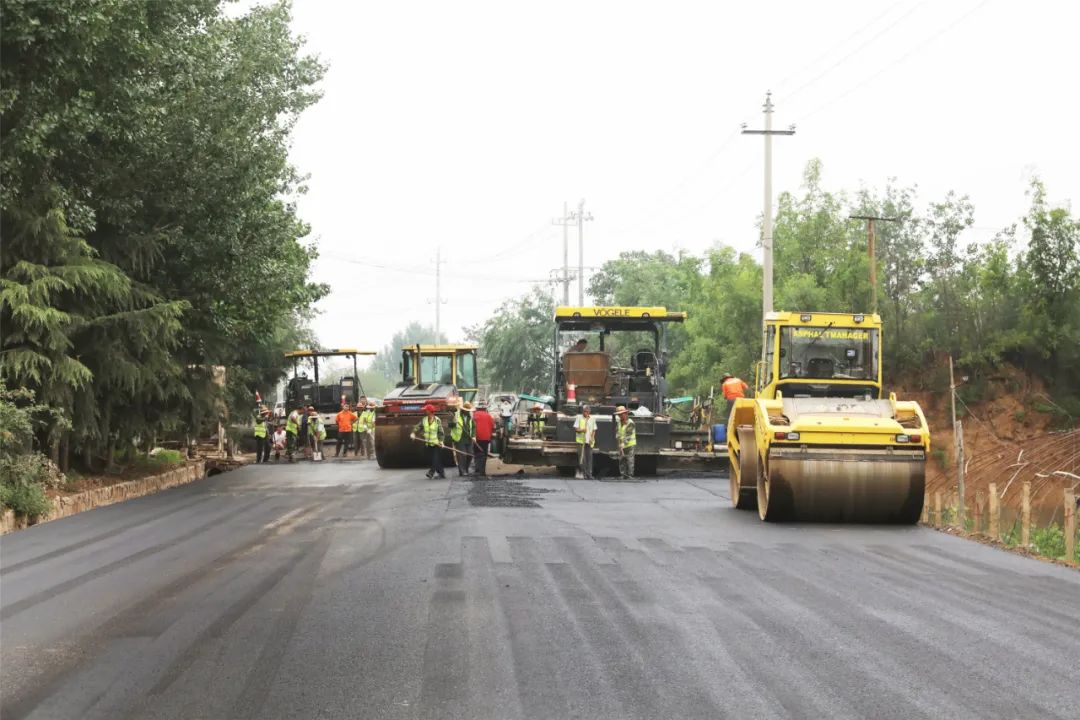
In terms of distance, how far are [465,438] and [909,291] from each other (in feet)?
104

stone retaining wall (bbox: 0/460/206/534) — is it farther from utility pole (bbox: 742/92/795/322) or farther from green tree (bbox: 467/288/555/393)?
green tree (bbox: 467/288/555/393)

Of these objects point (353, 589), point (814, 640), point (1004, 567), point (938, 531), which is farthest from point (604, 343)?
point (814, 640)

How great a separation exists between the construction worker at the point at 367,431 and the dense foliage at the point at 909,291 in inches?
592

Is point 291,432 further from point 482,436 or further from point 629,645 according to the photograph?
point 629,645

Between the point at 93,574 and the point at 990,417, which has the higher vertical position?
the point at 990,417

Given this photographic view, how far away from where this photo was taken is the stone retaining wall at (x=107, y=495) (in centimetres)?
1709

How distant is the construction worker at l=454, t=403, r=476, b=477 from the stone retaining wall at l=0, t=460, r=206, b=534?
5717mm

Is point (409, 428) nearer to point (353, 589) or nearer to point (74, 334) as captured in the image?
point (74, 334)

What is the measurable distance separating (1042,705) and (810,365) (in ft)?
38.8

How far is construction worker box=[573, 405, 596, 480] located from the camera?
1021 inches

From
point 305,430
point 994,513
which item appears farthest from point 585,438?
point 305,430

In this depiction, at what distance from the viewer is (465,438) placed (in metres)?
27.4

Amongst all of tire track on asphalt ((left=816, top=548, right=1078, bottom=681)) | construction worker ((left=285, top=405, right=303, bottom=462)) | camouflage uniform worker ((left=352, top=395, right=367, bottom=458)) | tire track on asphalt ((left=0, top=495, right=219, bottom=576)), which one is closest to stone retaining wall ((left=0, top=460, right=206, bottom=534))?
tire track on asphalt ((left=0, top=495, right=219, bottom=576))

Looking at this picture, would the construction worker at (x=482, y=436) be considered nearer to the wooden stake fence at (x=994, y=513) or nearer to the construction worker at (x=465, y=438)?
the construction worker at (x=465, y=438)
